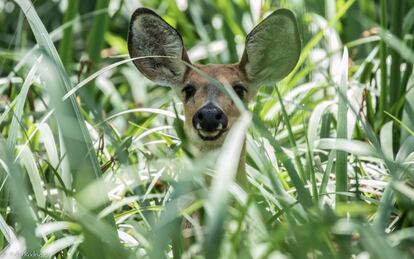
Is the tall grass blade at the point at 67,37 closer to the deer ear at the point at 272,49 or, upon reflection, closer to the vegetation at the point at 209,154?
the vegetation at the point at 209,154

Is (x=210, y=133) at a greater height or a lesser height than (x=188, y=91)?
lesser

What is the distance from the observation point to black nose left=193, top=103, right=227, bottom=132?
3854 mm

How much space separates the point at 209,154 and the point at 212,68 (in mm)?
1058

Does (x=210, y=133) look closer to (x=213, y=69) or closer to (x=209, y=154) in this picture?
(x=213, y=69)

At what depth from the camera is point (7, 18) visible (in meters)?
6.73

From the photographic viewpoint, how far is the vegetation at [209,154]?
9.49 ft

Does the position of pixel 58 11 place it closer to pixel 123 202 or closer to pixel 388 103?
pixel 388 103

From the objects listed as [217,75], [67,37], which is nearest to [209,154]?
[217,75]

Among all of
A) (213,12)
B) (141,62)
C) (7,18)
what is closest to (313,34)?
(213,12)

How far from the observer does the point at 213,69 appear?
425cm

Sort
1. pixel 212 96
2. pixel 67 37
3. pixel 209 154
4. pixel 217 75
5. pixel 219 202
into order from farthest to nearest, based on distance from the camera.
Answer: pixel 67 37 < pixel 217 75 < pixel 212 96 < pixel 209 154 < pixel 219 202

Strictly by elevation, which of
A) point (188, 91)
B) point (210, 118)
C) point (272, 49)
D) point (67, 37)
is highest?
point (67, 37)

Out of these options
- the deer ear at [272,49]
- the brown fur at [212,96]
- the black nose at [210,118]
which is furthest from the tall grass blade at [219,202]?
the deer ear at [272,49]

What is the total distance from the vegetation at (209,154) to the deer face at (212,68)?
13 cm
